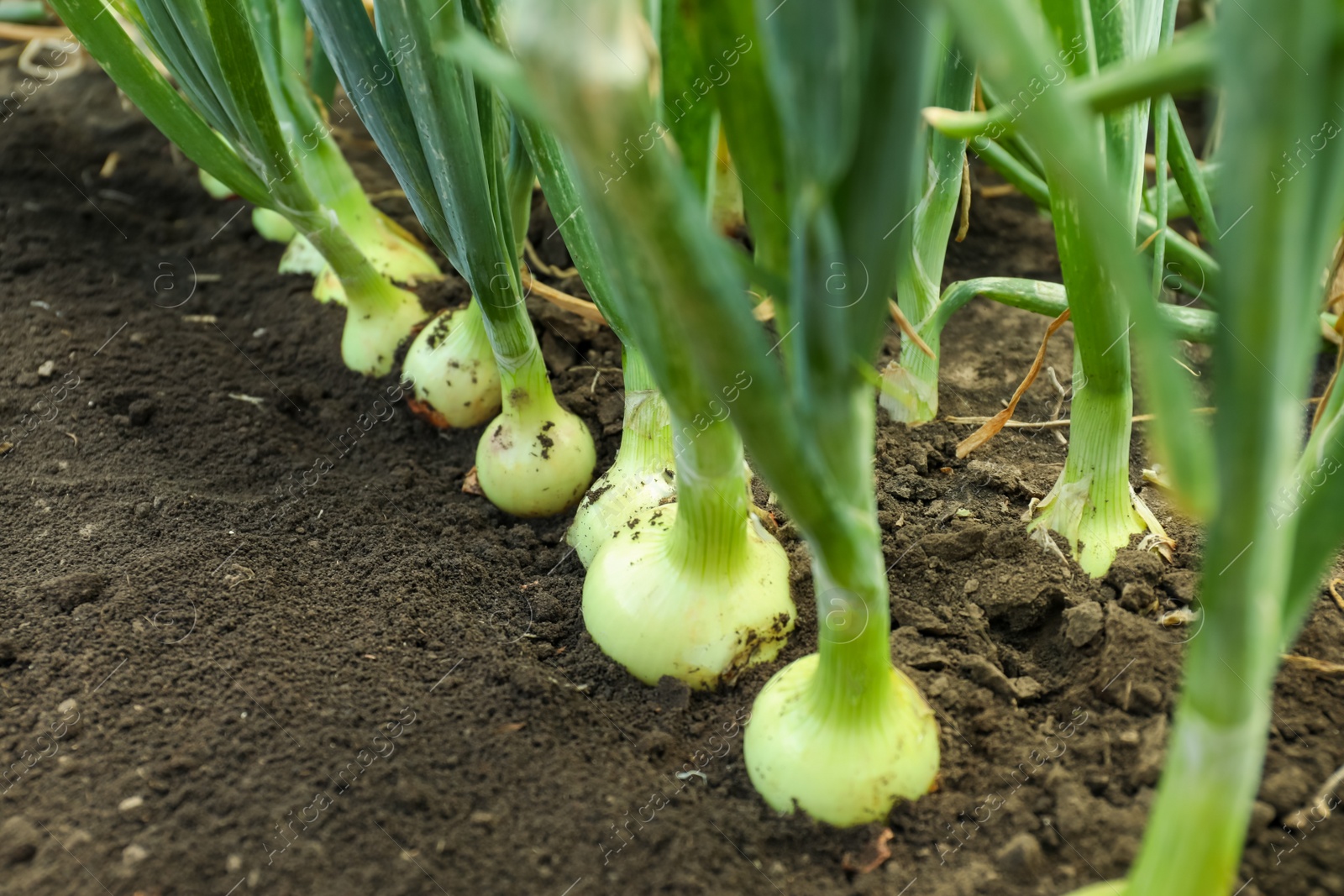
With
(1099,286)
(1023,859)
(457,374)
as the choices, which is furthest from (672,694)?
(457,374)

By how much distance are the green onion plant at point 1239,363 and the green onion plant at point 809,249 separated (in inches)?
2.6

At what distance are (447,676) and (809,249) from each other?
0.59 metres

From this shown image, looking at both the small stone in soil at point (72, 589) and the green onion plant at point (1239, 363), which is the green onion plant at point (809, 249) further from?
the small stone in soil at point (72, 589)

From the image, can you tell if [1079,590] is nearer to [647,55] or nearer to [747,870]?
[747,870]

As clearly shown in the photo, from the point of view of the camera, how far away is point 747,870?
0.72m

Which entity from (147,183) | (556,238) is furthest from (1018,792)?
(147,183)

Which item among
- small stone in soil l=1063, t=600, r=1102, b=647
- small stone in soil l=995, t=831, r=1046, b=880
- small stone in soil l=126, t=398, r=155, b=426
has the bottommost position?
small stone in soil l=126, t=398, r=155, b=426

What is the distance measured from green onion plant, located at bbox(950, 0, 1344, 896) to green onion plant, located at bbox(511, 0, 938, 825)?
0.07m

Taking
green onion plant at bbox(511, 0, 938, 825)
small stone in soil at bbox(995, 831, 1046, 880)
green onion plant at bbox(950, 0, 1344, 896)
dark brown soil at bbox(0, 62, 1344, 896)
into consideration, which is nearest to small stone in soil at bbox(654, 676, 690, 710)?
dark brown soil at bbox(0, 62, 1344, 896)

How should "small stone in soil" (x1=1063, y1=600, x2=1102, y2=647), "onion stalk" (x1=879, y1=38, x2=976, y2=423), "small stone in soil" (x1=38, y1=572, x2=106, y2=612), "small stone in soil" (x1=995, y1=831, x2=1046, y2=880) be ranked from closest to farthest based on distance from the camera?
"small stone in soil" (x1=995, y1=831, x2=1046, y2=880) → "small stone in soil" (x1=1063, y1=600, x2=1102, y2=647) → "small stone in soil" (x1=38, y1=572, x2=106, y2=612) → "onion stalk" (x1=879, y1=38, x2=976, y2=423)

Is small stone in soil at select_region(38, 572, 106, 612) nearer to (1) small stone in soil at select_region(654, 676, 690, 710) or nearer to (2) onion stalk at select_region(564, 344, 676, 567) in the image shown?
(2) onion stalk at select_region(564, 344, 676, 567)

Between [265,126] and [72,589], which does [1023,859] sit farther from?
[265,126]

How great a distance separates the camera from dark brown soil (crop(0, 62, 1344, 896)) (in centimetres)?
72

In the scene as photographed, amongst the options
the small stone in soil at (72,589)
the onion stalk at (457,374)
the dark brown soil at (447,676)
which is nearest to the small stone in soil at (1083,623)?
the dark brown soil at (447,676)
